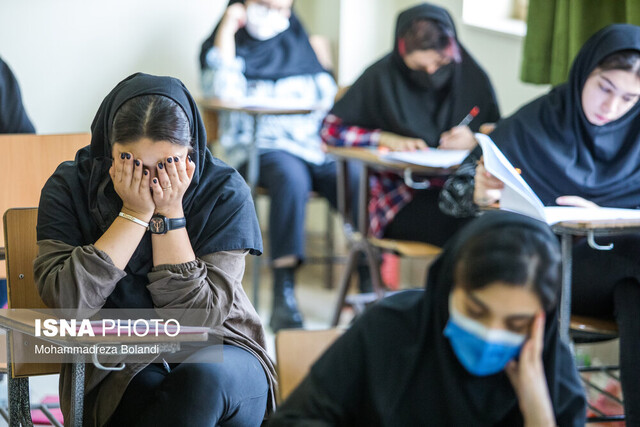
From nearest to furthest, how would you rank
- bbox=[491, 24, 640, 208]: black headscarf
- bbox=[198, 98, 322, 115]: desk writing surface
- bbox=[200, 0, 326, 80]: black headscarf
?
bbox=[491, 24, 640, 208]: black headscarf, bbox=[198, 98, 322, 115]: desk writing surface, bbox=[200, 0, 326, 80]: black headscarf

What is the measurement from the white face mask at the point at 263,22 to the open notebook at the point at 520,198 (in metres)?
2.20

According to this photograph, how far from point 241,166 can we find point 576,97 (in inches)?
64.5

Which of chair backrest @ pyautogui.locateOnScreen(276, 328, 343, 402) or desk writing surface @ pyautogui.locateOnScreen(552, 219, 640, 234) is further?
desk writing surface @ pyautogui.locateOnScreen(552, 219, 640, 234)

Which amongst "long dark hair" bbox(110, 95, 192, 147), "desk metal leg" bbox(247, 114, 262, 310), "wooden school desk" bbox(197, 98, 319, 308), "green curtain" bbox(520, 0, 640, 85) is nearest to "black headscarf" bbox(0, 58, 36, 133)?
"wooden school desk" bbox(197, 98, 319, 308)

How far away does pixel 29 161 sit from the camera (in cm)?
183

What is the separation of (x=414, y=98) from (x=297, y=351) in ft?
6.60

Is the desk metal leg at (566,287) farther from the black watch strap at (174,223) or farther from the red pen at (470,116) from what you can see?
the red pen at (470,116)

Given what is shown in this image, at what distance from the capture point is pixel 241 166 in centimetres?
359

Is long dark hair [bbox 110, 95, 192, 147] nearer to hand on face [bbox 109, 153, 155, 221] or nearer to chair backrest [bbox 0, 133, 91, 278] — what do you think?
hand on face [bbox 109, 153, 155, 221]

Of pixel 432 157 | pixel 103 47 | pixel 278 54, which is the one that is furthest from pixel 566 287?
pixel 278 54

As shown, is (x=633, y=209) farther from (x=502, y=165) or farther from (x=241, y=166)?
(x=241, y=166)

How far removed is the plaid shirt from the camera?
Result: 3.00 m

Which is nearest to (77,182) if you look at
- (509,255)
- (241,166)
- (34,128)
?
(509,255)

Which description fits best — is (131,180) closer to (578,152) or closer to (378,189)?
(578,152)
